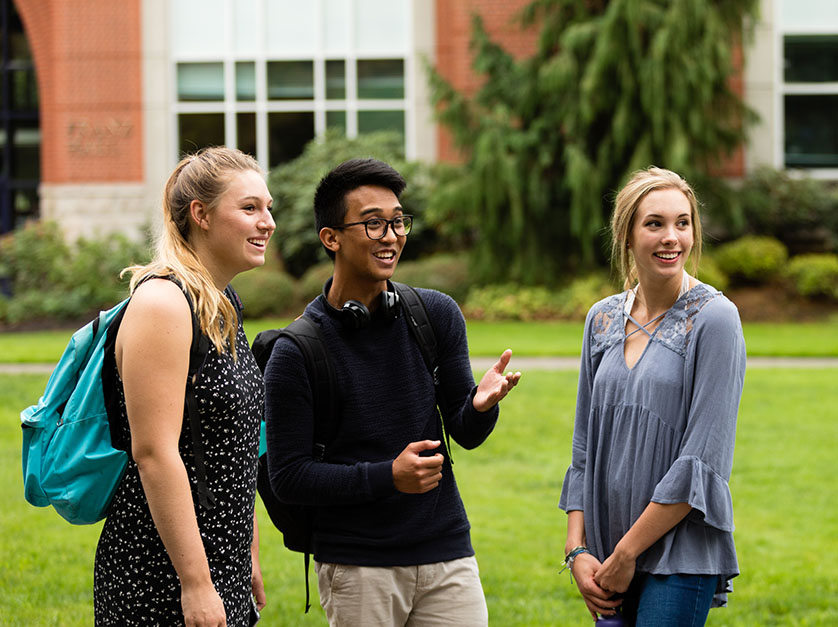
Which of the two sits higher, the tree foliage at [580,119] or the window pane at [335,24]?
the window pane at [335,24]

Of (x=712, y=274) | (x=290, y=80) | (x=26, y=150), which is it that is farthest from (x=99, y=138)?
(x=712, y=274)

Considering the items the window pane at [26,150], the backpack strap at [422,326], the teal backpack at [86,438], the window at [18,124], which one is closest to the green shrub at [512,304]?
the window at [18,124]

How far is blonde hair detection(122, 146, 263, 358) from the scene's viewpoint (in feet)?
8.82

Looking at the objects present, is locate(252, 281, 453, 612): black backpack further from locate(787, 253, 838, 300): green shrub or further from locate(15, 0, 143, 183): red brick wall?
locate(15, 0, 143, 183): red brick wall

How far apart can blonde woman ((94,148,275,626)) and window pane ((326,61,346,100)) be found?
65.4 ft

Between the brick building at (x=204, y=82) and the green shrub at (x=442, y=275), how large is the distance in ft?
11.2

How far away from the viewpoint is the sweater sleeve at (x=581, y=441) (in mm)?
3248

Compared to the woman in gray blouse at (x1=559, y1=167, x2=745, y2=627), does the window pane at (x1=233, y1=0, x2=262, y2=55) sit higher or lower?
higher

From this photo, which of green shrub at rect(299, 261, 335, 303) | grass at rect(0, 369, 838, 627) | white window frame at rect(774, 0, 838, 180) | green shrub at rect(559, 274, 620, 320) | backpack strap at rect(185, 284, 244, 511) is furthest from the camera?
white window frame at rect(774, 0, 838, 180)

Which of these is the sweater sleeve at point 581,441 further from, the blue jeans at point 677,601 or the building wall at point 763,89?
the building wall at point 763,89

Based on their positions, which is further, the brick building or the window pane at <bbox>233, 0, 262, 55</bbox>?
the window pane at <bbox>233, 0, 262, 55</bbox>

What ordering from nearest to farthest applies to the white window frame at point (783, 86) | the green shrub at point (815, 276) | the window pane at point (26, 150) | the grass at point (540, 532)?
the grass at point (540, 532), the green shrub at point (815, 276), the white window frame at point (783, 86), the window pane at point (26, 150)

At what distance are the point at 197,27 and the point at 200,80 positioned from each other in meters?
1.12

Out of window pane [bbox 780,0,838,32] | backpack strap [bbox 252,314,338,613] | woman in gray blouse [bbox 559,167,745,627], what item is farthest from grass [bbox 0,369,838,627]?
window pane [bbox 780,0,838,32]
